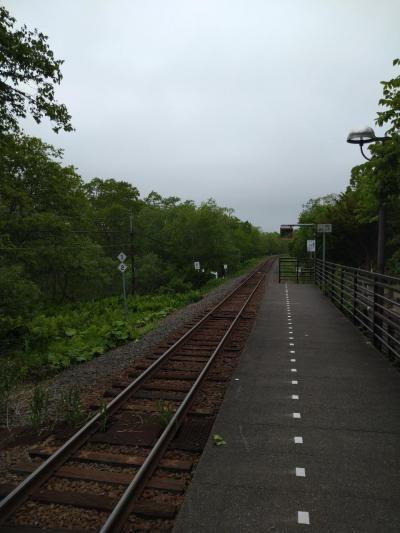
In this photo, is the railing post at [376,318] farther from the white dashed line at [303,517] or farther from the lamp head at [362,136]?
the white dashed line at [303,517]

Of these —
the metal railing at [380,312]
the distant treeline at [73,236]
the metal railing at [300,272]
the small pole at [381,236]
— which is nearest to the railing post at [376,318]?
the metal railing at [380,312]

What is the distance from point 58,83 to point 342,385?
29.0 feet

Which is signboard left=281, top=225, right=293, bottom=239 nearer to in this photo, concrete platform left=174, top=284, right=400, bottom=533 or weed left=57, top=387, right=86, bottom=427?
concrete platform left=174, top=284, right=400, bottom=533

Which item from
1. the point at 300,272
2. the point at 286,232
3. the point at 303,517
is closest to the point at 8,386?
the point at 303,517

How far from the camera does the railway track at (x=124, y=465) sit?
3629mm

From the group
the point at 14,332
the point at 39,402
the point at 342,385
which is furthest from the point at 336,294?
the point at 39,402

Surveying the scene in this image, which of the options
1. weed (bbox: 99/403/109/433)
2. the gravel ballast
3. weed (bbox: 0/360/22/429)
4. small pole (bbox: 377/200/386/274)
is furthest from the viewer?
small pole (bbox: 377/200/386/274)

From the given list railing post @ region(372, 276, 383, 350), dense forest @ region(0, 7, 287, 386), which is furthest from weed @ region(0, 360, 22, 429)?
railing post @ region(372, 276, 383, 350)

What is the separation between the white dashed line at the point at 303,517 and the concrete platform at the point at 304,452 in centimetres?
1

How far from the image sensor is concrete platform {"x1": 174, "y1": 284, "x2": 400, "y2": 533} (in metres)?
3.46

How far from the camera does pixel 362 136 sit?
8.37 meters

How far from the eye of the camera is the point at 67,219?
2873cm

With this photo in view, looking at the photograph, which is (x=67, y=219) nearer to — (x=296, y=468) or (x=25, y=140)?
(x=25, y=140)

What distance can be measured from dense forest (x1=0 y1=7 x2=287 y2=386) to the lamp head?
652 centimetres
